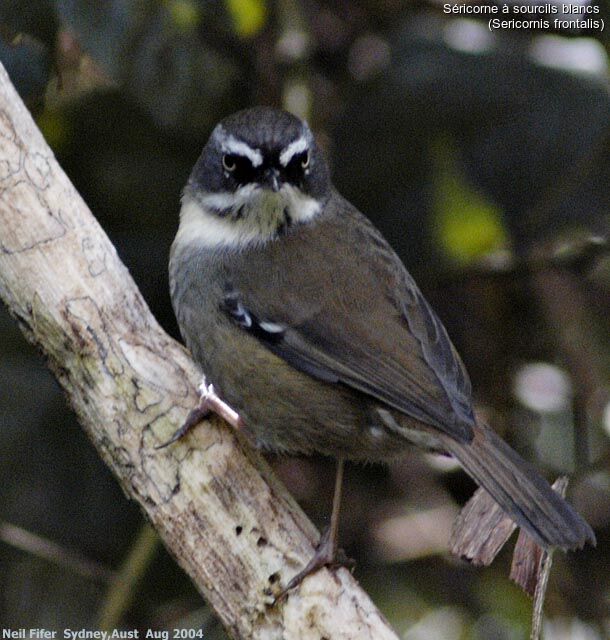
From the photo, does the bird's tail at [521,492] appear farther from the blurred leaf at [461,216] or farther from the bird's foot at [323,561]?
the blurred leaf at [461,216]

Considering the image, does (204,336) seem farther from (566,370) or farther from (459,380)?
(566,370)

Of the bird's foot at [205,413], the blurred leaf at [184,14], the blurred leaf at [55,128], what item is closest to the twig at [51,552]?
the bird's foot at [205,413]

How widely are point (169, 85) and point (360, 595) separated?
217cm

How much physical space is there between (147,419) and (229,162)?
1.14m

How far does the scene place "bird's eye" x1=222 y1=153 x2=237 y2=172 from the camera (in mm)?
4227

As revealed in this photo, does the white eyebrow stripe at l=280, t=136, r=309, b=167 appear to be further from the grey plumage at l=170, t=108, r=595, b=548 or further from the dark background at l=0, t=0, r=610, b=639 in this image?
the dark background at l=0, t=0, r=610, b=639

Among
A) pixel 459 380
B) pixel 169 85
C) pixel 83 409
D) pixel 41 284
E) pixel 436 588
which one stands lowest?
pixel 436 588

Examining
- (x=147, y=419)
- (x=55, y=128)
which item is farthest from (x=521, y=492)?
(x=55, y=128)

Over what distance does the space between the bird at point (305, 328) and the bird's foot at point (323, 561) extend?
13cm

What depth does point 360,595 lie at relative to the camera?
345cm

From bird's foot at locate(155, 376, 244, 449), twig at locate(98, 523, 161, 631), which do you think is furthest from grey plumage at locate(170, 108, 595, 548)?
twig at locate(98, 523, 161, 631)

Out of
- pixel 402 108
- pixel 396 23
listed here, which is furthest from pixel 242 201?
pixel 396 23

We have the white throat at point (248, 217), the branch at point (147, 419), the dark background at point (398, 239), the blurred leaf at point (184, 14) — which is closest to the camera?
the branch at point (147, 419)

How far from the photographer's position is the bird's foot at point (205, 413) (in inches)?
140
